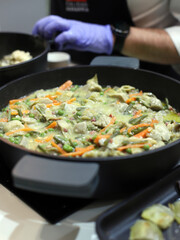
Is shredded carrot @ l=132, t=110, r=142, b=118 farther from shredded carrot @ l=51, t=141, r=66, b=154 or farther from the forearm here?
the forearm

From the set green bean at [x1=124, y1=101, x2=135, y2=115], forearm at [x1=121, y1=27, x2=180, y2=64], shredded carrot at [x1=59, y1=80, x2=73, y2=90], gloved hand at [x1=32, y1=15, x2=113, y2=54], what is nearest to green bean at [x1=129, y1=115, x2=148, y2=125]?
green bean at [x1=124, y1=101, x2=135, y2=115]

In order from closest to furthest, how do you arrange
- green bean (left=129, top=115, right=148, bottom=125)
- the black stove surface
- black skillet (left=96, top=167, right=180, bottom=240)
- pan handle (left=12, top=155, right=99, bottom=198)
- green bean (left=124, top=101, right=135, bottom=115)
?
pan handle (left=12, top=155, right=99, bottom=198) < black skillet (left=96, top=167, right=180, bottom=240) < the black stove surface < green bean (left=129, top=115, right=148, bottom=125) < green bean (left=124, top=101, right=135, bottom=115)

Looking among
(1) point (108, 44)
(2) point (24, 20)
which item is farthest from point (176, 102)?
(2) point (24, 20)

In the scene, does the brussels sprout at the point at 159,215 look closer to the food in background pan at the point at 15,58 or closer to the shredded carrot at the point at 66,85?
the shredded carrot at the point at 66,85

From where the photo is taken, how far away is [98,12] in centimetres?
268

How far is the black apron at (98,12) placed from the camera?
258 centimetres

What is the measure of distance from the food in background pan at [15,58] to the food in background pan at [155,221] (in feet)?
5.05

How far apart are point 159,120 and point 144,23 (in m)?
1.46

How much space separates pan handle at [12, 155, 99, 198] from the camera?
2.64 feet

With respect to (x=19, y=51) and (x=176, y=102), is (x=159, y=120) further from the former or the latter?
(x=19, y=51)

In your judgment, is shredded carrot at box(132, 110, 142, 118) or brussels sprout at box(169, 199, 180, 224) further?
shredded carrot at box(132, 110, 142, 118)

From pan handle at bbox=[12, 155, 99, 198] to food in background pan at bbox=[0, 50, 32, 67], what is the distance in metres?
1.37

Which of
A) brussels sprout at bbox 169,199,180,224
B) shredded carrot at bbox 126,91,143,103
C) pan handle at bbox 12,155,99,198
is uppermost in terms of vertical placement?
pan handle at bbox 12,155,99,198

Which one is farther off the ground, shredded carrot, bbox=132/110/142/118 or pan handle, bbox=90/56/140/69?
pan handle, bbox=90/56/140/69
